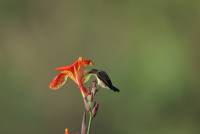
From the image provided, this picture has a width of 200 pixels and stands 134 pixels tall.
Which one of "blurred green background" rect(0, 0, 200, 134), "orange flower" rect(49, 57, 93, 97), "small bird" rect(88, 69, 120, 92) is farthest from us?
"blurred green background" rect(0, 0, 200, 134)

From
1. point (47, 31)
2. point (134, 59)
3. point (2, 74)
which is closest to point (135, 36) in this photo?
point (134, 59)

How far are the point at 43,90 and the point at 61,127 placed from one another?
961mm

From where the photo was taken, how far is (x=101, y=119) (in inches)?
383

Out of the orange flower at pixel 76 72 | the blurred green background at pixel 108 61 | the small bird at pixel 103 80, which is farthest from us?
the blurred green background at pixel 108 61

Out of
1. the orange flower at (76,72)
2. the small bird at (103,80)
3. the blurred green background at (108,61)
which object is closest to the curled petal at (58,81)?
the orange flower at (76,72)

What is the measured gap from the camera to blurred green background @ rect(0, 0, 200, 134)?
32.3ft

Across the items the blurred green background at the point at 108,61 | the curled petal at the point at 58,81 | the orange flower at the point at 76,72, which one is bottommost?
the curled petal at the point at 58,81

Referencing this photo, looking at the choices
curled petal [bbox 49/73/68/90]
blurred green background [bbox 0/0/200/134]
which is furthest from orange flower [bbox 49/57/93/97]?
blurred green background [bbox 0/0/200/134]

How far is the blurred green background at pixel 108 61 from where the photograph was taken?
9.84 meters

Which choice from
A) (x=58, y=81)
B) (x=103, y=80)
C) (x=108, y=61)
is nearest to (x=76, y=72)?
(x=58, y=81)

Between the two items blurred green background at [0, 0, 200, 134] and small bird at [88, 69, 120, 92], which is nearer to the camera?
small bird at [88, 69, 120, 92]

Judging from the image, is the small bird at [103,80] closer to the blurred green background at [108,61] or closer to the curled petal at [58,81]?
the curled petal at [58,81]

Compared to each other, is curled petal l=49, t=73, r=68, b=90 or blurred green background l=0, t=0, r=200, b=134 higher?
blurred green background l=0, t=0, r=200, b=134

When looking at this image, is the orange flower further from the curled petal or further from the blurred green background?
the blurred green background
